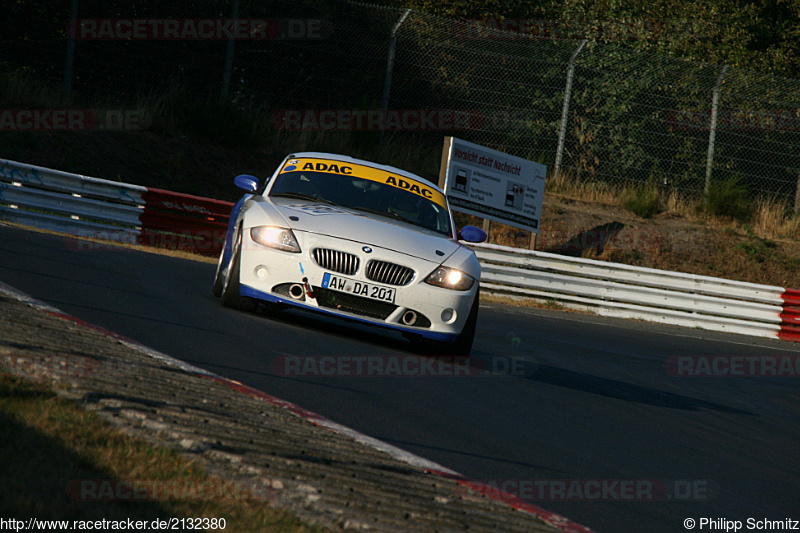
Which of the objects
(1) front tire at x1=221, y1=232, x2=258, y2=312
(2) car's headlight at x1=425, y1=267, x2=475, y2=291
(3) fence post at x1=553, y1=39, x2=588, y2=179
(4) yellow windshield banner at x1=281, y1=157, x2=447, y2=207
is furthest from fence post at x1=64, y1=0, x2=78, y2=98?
(2) car's headlight at x1=425, y1=267, x2=475, y2=291

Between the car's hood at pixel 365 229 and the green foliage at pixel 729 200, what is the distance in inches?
624

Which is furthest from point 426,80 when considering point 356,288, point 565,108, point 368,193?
point 356,288

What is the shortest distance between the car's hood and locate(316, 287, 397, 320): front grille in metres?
0.45

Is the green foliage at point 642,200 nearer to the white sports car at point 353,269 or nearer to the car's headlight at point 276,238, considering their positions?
the white sports car at point 353,269

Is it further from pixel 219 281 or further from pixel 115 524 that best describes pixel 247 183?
pixel 115 524

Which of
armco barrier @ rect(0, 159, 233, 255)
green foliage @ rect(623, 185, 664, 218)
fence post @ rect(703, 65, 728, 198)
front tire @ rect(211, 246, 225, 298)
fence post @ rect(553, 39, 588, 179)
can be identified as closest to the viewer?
front tire @ rect(211, 246, 225, 298)

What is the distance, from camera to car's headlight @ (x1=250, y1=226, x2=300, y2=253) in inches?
315

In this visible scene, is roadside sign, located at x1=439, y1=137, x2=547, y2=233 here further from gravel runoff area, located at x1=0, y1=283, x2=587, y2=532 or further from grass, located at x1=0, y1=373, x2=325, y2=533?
grass, located at x1=0, y1=373, x2=325, y2=533

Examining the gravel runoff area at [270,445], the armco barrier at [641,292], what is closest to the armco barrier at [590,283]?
the armco barrier at [641,292]

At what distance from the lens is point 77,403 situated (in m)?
4.21

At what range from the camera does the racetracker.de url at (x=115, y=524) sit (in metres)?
2.86

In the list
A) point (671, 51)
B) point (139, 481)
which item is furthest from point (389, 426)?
point (671, 51)

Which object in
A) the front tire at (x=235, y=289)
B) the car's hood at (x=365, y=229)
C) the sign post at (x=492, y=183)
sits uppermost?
the sign post at (x=492, y=183)

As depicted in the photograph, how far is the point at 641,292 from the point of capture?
18.3 metres
